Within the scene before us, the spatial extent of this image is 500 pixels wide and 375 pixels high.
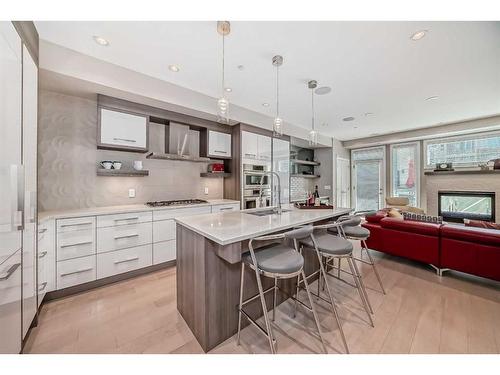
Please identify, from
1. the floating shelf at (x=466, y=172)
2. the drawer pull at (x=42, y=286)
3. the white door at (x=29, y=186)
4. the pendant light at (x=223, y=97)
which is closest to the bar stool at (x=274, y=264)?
the pendant light at (x=223, y=97)

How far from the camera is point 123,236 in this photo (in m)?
2.42

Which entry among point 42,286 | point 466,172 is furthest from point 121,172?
point 466,172

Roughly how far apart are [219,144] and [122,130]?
152 cm

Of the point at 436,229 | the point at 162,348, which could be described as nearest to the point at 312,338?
the point at 162,348

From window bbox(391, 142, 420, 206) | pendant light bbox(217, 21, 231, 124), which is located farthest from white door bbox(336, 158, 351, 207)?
pendant light bbox(217, 21, 231, 124)

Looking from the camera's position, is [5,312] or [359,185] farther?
[359,185]

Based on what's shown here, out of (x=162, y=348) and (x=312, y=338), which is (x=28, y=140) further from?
(x=312, y=338)

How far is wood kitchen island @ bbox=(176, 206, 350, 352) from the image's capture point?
139cm

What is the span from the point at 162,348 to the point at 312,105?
12.7 ft

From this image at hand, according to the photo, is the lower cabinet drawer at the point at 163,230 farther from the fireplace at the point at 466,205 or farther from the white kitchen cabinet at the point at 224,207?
the fireplace at the point at 466,205

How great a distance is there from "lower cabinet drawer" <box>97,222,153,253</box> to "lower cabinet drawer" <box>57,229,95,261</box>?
7cm

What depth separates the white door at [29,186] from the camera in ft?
4.52

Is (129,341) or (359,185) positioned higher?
(359,185)
